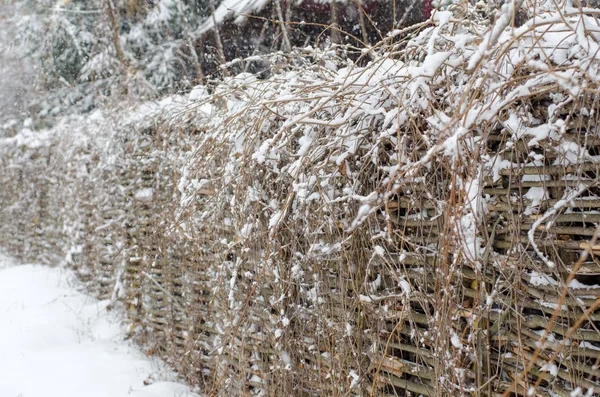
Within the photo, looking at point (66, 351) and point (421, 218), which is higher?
point (421, 218)

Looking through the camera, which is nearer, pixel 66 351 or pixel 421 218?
pixel 421 218

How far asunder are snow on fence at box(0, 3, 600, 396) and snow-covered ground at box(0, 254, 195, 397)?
2.65 feet

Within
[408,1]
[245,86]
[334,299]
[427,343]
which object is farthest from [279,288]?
[408,1]

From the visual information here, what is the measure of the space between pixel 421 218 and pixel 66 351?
379 centimetres

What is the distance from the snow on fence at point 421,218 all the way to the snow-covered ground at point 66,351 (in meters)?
0.81

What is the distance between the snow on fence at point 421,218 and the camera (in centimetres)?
171

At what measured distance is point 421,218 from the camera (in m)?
2.13

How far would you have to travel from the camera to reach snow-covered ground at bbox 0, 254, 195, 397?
3.98m

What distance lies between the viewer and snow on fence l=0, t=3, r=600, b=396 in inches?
67.4

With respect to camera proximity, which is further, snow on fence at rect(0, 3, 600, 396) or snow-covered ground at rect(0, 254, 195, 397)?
snow-covered ground at rect(0, 254, 195, 397)

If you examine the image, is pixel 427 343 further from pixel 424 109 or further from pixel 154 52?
pixel 154 52

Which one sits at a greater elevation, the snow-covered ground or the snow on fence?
the snow on fence

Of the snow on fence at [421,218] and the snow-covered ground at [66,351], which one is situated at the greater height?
the snow on fence at [421,218]

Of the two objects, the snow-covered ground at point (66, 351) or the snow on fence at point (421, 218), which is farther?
the snow-covered ground at point (66, 351)
